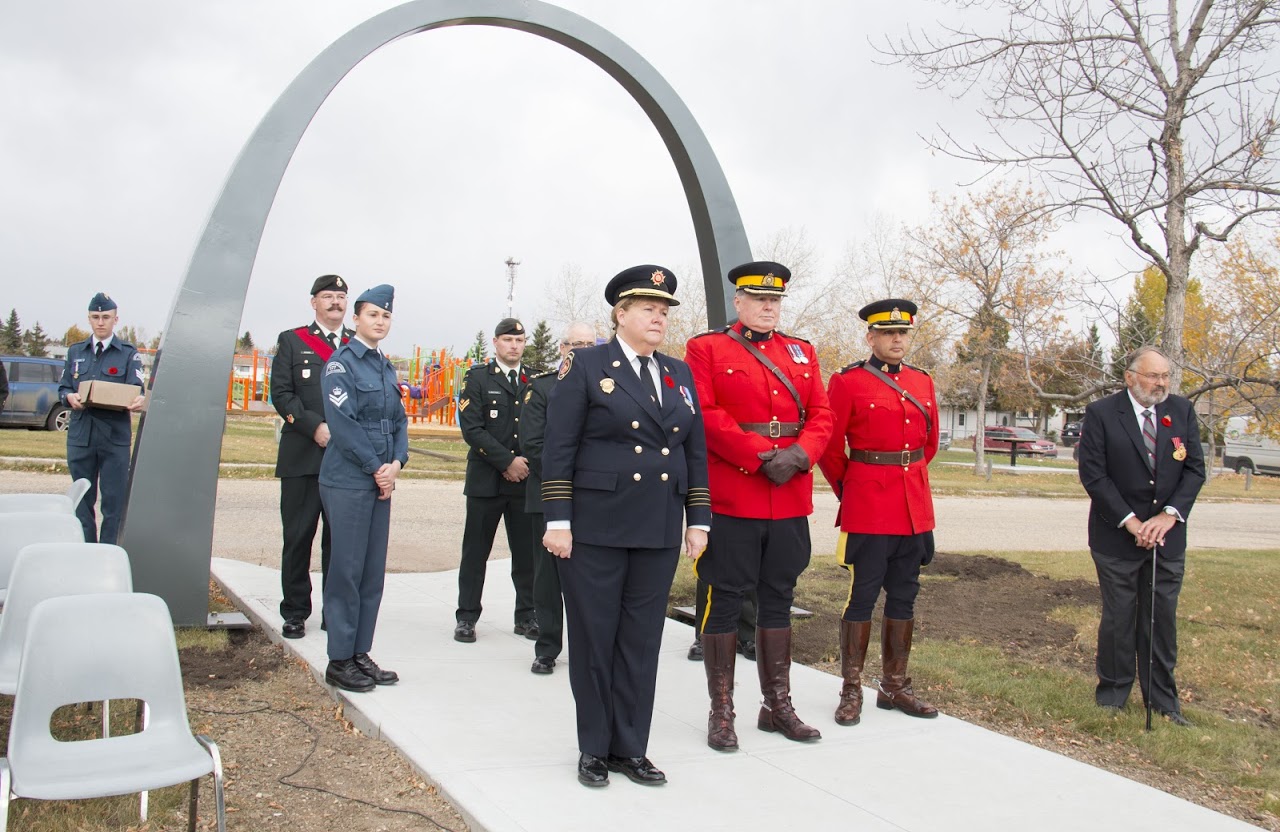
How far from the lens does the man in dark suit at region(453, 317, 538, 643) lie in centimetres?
618

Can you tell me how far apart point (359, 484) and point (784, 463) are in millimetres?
2104

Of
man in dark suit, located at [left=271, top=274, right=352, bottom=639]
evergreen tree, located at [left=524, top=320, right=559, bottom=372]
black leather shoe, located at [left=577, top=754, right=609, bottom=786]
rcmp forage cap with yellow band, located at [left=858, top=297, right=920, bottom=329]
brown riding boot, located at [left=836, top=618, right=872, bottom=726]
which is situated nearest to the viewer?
black leather shoe, located at [left=577, top=754, right=609, bottom=786]

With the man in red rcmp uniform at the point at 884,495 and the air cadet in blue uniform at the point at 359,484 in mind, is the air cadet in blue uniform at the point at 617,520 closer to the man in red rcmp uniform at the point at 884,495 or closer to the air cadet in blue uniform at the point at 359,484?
the man in red rcmp uniform at the point at 884,495

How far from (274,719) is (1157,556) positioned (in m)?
4.49

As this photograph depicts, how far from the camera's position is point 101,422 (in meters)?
6.96

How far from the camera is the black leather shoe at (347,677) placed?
485 centimetres

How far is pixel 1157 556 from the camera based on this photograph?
5.30 meters

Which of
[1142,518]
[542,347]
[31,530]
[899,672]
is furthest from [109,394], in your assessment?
[542,347]

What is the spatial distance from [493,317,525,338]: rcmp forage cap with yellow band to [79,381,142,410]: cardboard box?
101 inches

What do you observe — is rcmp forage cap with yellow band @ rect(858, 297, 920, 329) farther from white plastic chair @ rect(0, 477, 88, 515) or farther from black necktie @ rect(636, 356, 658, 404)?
white plastic chair @ rect(0, 477, 88, 515)

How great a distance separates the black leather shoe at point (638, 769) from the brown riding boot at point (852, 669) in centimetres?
122

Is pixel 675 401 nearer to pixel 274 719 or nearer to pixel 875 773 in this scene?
pixel 875 773

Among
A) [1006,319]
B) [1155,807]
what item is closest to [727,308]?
[1006,319]

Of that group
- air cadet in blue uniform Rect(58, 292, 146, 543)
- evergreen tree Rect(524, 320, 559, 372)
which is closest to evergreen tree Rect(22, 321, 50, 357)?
evergreen tree Rect(524, 320, 559, 372)
